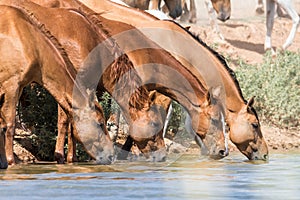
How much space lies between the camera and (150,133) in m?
12.2

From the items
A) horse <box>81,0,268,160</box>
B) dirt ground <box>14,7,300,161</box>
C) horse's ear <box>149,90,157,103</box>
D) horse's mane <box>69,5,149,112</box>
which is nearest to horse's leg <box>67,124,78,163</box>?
horse's mane <box>69,5,149,112</box>

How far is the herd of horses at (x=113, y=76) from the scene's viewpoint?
444 inches

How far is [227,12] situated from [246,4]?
12297mm

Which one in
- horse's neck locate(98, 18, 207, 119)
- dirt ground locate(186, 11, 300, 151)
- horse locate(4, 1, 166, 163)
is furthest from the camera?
dirt ground locate(186, 11, 300, 151)

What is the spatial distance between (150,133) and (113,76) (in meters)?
0.73

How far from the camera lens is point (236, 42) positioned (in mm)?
23219

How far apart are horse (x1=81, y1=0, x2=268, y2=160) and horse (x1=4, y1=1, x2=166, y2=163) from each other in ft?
3.48

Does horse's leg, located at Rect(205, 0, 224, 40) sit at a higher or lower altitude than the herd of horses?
lower

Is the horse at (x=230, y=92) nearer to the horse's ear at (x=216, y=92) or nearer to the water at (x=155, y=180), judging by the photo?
the horse's ear at (x=216, y=92)

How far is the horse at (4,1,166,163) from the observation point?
12.0 metres

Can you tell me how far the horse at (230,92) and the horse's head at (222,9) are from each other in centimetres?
934

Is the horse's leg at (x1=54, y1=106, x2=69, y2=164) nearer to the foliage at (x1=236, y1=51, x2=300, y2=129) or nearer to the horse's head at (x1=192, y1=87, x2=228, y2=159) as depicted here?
the horse's head at (x1=192, y1=87, x2=228, y2=159)

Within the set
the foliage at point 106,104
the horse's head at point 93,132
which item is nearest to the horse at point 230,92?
the foliage at point 106,104

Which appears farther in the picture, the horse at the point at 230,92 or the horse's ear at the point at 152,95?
the horse at the point at 230,92
